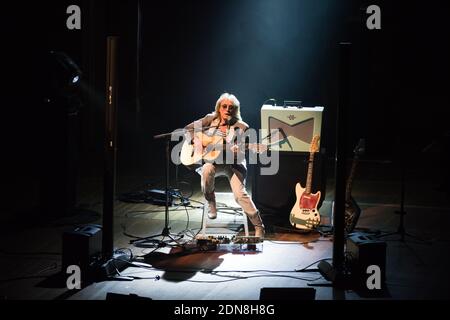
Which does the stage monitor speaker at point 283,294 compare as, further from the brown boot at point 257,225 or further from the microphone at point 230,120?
the microphone at point 230,120

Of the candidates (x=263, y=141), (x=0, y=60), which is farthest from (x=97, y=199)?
(x=0, y=60)

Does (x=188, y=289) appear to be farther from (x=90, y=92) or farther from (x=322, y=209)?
(x=90, y=92)

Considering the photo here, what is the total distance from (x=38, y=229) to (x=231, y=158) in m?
2.12

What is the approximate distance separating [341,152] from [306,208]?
185 centimetres

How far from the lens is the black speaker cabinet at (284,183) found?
7492 millimetres

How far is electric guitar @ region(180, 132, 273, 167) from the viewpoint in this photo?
6.81 metres

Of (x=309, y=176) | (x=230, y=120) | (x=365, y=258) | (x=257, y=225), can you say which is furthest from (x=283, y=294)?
(x=309, y=176)

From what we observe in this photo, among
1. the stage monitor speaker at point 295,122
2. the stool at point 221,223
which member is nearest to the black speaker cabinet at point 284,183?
the stage monitor speaker at point 295,122

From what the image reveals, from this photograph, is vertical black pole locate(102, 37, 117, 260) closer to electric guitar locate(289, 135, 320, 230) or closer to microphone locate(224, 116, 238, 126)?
microphone locate(224, 116, 238, 126)

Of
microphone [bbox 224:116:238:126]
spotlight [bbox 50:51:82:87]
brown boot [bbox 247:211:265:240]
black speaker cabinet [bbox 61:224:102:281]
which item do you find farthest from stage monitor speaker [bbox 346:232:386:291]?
spotlight [bbox 50:51:82:87]

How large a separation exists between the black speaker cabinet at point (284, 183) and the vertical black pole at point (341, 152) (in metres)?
1.93

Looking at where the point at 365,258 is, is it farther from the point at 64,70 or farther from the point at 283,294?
the point at 64,70

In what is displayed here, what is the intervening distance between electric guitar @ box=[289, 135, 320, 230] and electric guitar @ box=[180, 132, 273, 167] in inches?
38.6

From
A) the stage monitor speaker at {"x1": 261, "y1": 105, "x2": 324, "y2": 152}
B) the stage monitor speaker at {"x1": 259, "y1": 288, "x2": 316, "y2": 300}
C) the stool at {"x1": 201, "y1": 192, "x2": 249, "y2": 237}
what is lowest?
the stool at {"x1": 201, "y1": 192, "x2": 249, "y2": 237}
